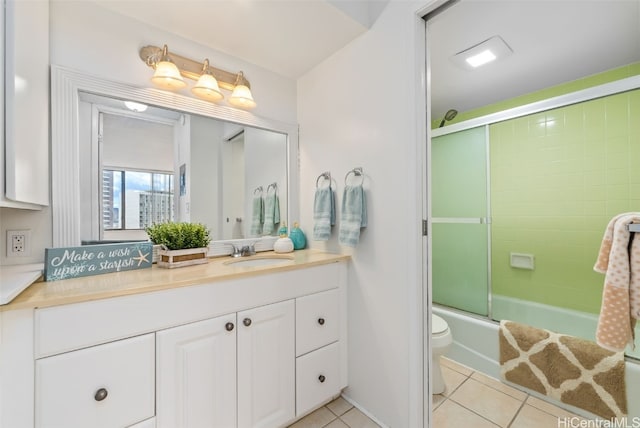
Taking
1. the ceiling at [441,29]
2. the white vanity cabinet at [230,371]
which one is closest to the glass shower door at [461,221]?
the ceiling at [441,29]

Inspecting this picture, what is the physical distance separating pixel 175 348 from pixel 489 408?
1.72m

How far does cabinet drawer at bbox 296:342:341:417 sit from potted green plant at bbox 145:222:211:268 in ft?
2.46

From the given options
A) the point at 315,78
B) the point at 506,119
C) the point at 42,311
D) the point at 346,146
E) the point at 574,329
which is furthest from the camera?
the point at 506,119

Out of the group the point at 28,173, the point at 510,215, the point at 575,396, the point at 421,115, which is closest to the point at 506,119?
the point at 510,215

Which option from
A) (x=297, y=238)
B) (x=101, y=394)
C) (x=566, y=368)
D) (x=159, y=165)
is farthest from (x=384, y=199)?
(x=566, y=368)

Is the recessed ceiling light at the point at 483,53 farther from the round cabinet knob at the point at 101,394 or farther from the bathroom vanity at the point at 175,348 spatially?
the round cabinet knob at the point at 101,394

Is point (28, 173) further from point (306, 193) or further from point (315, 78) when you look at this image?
point (315, 78)

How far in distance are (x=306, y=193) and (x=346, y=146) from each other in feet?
1.56

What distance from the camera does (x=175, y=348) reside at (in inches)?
39.0

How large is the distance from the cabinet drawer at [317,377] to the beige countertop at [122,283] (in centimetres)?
52

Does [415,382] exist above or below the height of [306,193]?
below

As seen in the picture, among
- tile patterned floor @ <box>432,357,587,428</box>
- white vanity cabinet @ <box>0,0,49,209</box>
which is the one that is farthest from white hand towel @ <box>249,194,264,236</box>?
tile patterned floor @ <box>432,357,587,428</box>

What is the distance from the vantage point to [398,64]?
1314 mm

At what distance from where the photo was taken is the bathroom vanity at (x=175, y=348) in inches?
30.1
